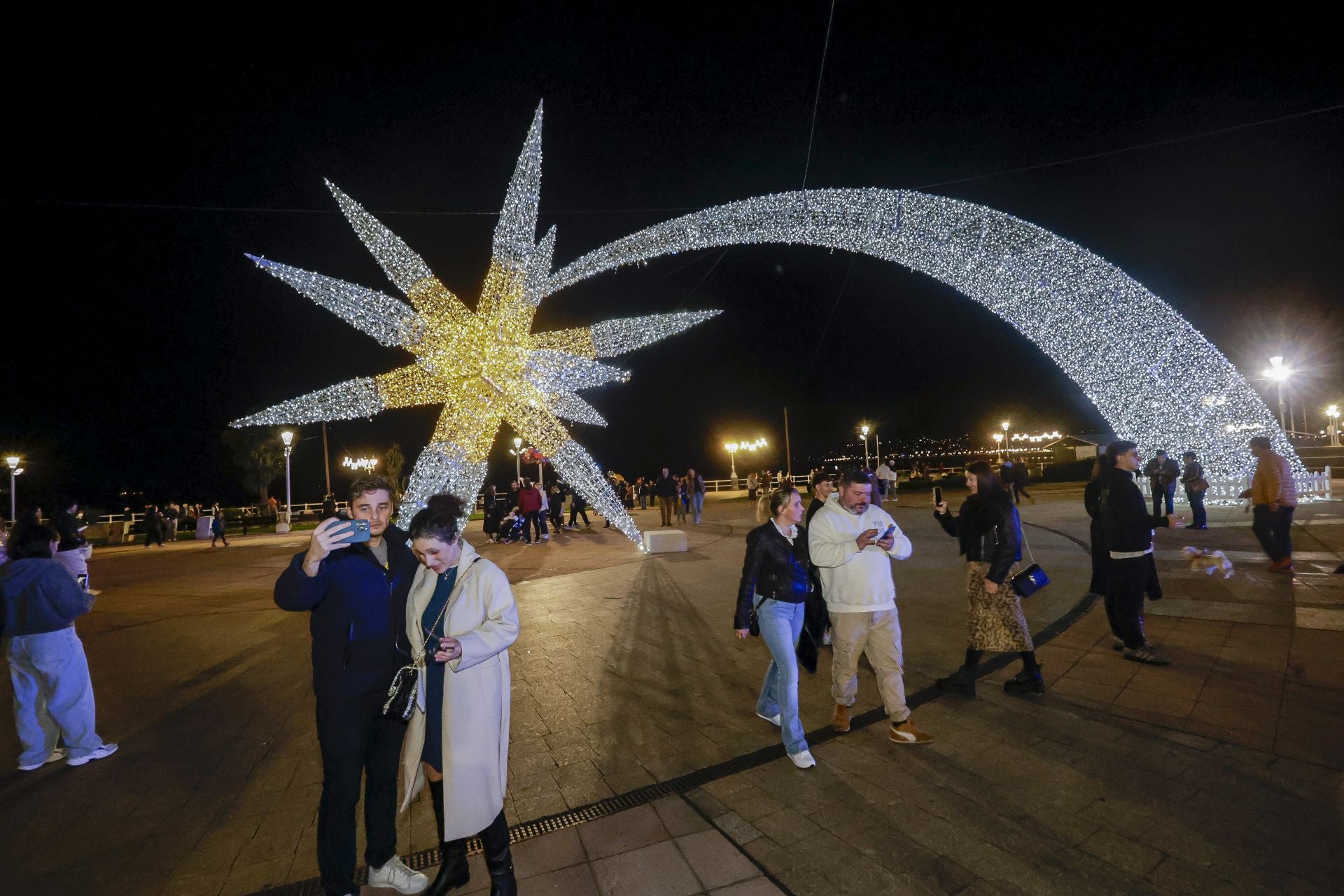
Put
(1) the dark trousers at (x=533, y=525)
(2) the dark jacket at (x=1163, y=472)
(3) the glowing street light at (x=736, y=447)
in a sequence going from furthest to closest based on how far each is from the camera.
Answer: (3) the glowing street light at (x=736, y=447)
(1) the dark trousers at (x=533, y=525)
(2) the dark jacket at (x=1163, y=472)

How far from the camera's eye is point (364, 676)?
8.55 ft

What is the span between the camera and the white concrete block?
40.7ft

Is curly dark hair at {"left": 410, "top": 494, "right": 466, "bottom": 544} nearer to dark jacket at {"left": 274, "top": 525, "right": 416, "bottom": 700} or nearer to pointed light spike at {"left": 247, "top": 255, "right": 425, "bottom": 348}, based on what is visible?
dark jacket at {"left": 274, "top": 525, "right": 416, "bottom": 700}

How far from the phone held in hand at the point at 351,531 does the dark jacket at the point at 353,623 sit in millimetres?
202

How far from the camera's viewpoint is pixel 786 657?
3.77 m

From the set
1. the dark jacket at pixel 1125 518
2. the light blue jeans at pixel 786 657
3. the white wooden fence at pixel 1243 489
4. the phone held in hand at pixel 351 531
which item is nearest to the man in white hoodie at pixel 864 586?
the light blue jeans at pixel 786 657

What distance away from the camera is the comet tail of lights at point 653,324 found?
8.73 m

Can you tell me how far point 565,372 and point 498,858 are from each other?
7.92 m

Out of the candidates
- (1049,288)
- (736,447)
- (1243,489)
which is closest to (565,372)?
(1049,288)

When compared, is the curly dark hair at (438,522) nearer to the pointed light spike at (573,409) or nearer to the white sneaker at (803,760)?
the white sneaker at (803,760)

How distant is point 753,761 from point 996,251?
10349mm

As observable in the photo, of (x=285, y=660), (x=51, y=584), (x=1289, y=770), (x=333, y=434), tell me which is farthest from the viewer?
(x=333, y=434)

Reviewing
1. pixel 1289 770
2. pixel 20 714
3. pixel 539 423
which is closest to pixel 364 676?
pixel 20 714

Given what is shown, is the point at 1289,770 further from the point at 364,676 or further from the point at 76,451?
the point at 76,451
